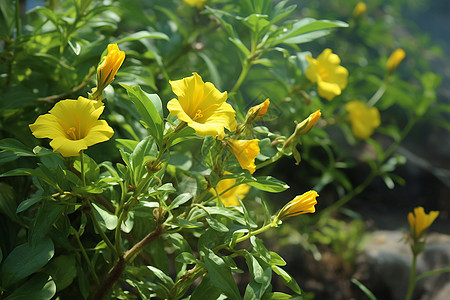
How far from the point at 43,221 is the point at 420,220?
86 centimetres

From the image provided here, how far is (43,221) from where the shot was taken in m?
0.64

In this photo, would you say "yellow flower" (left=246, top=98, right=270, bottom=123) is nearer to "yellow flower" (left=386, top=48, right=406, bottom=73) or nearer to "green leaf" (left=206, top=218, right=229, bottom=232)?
"green leaf" (left=206, top=218, right=229, bottom=232)

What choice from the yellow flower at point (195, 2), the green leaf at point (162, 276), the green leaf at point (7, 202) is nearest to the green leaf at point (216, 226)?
the green leaf at point (162, 276)

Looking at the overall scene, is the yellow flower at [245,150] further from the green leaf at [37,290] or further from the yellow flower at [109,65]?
the green leaf at [37,290]

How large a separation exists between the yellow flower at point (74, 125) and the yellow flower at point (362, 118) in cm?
128

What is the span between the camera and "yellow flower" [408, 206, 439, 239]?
1.04 metres

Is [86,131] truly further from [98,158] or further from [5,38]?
[5,38]

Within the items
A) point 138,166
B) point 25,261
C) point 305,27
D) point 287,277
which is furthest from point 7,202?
point 305,27

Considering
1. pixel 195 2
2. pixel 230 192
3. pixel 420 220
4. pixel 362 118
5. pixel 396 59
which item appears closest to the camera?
pixel 230 192

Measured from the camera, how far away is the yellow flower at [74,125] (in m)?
0.57

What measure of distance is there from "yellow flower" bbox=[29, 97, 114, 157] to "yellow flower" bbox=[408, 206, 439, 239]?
0.79 metres

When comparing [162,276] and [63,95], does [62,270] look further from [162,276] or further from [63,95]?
[63,95]

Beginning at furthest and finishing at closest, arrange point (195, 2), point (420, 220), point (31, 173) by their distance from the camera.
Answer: point (195, 2) → point (420, 220) → point (31, 173)

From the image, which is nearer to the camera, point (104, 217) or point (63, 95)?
point (104, 217)
